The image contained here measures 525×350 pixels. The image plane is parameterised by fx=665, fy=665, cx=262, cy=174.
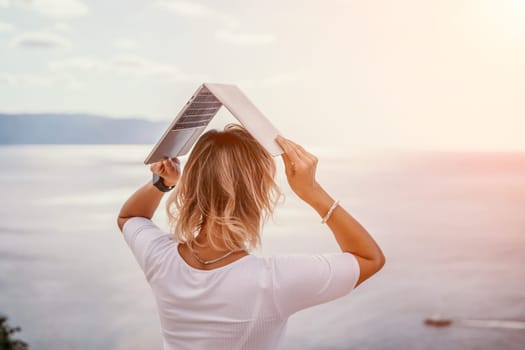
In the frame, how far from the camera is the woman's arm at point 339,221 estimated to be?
77 cm

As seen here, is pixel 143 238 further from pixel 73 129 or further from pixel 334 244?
pixel 334 244

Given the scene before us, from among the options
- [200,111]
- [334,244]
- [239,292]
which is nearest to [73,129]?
[200,111]

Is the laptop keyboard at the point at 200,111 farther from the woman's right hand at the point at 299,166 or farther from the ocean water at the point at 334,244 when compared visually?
the ocean water at the point at 334,244

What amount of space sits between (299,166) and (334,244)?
29.0 ft

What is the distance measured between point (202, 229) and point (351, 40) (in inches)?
175

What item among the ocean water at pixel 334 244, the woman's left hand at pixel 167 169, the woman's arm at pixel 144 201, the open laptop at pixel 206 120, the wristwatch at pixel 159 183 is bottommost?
the ocean water at pixel 334 244

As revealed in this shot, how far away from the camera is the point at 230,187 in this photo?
2.62 ft

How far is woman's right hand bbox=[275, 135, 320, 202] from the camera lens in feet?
2.49

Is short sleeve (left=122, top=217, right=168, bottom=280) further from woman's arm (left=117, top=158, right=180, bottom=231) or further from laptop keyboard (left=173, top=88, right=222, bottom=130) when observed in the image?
laptop keyboard (left=173, top=88, right=222, bottom=130)

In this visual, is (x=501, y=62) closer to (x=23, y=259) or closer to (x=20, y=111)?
(x=20, y=111)

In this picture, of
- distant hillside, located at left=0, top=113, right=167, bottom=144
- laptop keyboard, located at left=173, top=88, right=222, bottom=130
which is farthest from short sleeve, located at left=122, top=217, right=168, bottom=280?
distant hillside, located at left=0, top=113, right=167, bottom=144

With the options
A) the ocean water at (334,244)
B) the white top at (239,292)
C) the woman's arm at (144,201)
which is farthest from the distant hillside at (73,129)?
the white top at (239,292)

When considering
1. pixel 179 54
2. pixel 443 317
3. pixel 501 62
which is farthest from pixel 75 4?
pixel 443 317

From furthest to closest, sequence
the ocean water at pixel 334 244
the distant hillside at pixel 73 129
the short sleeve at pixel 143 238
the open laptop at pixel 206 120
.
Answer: the ocean water at pixel 334 244 < the distant hillside at pixel 73 129 < the short sleeve at pixel 143 238 < the open laptop at pixel 206 120
